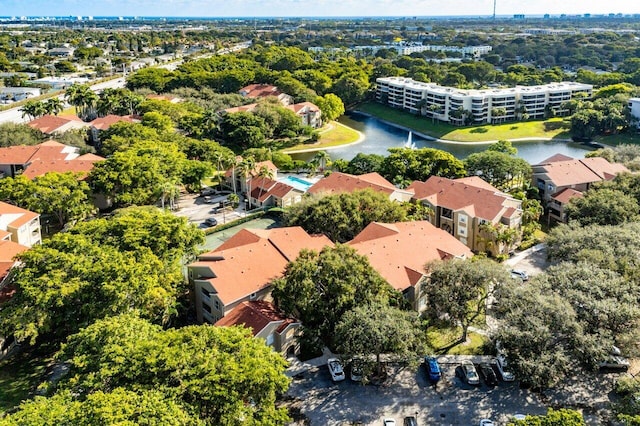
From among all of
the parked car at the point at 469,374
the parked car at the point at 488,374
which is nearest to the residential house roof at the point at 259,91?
the parked car at the point at 469,374

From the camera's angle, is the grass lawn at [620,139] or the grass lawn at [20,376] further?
the grass lawn at [620,139]

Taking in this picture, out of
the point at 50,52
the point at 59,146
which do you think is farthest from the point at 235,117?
the point at 50,52

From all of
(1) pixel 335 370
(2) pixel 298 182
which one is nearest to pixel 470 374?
(1) pixel 335 370

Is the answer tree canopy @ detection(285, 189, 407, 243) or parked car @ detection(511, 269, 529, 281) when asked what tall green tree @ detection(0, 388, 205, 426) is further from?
parked car @ detection(511, 269, 529, 281)

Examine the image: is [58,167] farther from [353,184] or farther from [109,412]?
[109,412]

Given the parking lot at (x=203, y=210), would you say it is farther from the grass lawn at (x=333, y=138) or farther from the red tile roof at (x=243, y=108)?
the red tile roof at (x=243, y=108)

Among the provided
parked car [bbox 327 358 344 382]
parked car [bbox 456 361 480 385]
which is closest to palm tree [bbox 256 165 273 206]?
parked car [bbox 327 358 344 382]

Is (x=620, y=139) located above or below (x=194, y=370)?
below
